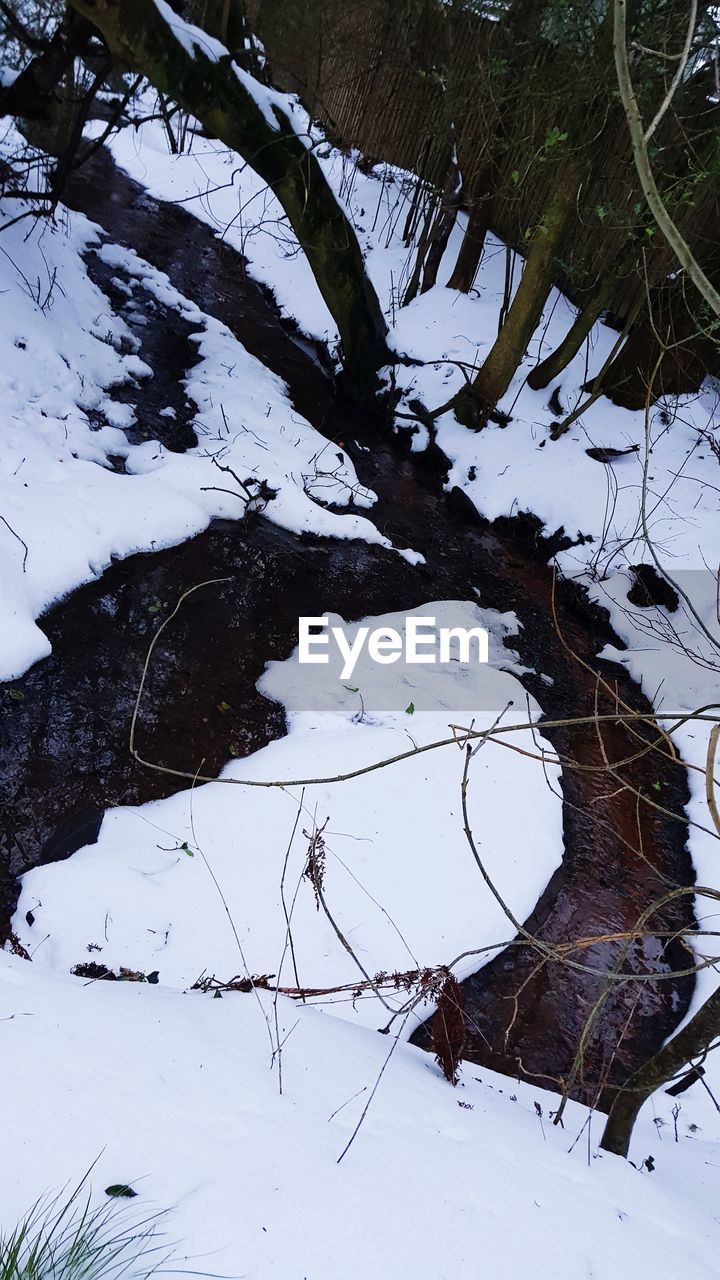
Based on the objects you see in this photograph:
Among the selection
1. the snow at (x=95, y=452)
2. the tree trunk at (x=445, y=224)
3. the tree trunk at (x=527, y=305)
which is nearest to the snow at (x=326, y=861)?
the snow at (x=95, y=452)

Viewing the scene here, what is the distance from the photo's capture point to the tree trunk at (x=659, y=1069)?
1.71 metres

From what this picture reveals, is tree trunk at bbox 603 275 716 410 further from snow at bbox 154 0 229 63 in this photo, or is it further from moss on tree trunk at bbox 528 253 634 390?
snow at bbox 154 0 229 63

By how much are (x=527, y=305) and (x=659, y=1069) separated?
540 cm

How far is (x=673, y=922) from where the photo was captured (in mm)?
3535

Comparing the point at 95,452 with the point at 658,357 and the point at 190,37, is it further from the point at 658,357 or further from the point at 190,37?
the point at 658,357

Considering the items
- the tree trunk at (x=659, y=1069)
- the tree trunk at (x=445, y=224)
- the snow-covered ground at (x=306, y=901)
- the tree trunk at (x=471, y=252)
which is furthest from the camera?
the tree trunk at (x=471, y=252)

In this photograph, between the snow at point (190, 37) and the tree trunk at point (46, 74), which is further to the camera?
the tree trunk at point (46, 74)

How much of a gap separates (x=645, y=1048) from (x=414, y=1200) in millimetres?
1870

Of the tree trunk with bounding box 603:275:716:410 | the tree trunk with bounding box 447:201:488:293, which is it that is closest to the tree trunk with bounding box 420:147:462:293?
the tree trunk with bounding box 447:201:488:293

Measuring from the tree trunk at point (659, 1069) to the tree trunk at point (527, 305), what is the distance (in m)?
5.19

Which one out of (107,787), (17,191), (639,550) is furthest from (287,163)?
(107,787)

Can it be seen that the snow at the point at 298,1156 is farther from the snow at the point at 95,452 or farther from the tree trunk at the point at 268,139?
the tree trunk at the point at 268,139

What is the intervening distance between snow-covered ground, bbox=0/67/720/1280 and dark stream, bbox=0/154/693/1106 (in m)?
0.14

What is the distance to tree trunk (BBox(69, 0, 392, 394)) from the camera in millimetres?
4574
